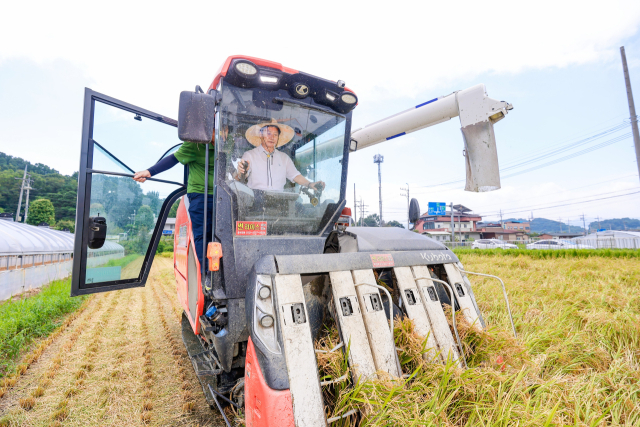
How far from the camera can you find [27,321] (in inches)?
208

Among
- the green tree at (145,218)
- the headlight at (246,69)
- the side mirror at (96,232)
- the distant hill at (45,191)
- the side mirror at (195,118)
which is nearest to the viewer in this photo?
the side mirror at (195,118)

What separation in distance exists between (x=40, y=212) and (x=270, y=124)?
5778 cm

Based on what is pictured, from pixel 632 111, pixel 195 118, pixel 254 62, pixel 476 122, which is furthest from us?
pixel 632 111

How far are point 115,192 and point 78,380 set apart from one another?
1904 mm

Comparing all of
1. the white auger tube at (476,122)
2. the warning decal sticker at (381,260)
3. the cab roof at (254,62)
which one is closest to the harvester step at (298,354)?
the warning decal sticker at (381,260)

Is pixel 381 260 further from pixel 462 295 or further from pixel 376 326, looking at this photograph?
pixel 462 295

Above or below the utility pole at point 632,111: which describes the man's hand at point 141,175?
below

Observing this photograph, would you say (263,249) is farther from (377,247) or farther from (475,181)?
(475,181)

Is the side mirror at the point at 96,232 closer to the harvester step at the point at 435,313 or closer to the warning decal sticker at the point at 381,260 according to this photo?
the warning decal sticker at the point at 381,260

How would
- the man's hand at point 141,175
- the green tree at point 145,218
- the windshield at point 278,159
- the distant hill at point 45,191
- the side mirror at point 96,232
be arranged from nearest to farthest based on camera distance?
the windshield at point 278,159 → the side mirror at point 96,232 → the man's hand at point 141,175 → the green tree at point 145,218 → the distant hill at point 45,191

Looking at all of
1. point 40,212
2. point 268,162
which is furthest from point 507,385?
point 40,212

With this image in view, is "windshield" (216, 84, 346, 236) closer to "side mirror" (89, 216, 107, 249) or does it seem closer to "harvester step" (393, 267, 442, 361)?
"harvester step" (393, 267, 442, 361)

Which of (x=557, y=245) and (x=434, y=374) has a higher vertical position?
(x=434, y=374)

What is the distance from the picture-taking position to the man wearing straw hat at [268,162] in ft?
8.71
